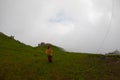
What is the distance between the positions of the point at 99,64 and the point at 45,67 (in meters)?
9.93

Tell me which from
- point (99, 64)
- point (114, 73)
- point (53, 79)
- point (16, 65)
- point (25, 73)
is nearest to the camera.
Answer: point (53, 79)

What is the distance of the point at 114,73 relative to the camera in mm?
40656

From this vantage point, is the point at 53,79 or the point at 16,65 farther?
the point at 16,65

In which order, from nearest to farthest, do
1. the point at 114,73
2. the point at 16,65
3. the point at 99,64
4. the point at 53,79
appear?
the point at 53,79 → the point at 114,73 → the point at 16,65 → the point at 99,64

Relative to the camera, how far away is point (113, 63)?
48562 millimetres

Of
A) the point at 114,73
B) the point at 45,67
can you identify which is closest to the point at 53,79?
the point at 45,67

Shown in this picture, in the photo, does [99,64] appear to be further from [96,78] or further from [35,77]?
[35,77]

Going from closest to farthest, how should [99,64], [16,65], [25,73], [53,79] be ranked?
[53,79] → [25,73] → [16,65] → [99,64]

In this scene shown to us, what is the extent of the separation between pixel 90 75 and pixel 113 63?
37.2 ft

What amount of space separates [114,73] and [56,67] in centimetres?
866

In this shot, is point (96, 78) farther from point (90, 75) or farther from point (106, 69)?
point (106, 69)

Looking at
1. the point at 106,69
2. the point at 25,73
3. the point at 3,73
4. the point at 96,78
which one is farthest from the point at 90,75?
the point at 3,73

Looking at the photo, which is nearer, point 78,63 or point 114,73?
point 114,73

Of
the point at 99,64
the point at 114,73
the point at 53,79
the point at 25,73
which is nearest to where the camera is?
the point at 53,79
